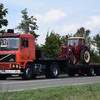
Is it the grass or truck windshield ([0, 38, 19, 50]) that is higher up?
truck windshield ([0, 38, 19, 50])

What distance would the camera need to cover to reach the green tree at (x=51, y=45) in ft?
164

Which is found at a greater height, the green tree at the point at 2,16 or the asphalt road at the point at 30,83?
the green tree at the point at 2,16

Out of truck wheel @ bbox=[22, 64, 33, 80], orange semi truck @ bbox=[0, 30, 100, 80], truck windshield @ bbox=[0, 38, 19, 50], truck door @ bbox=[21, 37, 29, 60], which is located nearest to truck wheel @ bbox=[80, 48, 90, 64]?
orange semi truck @ bbox=[0, 30, 100, 80]

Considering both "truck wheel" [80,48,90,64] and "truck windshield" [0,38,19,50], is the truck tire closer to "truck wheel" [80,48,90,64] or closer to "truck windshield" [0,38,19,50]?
"truck wheel" [80,48,90,64]

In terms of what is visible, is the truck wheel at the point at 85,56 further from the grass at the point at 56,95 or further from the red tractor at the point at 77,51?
the grass at the point at 56,95

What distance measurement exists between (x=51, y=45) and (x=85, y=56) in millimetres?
16349

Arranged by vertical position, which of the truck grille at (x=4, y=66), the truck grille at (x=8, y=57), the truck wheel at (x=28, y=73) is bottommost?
the truck wheel at (x=28, y=73)

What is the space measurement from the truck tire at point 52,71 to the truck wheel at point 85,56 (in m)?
3.63

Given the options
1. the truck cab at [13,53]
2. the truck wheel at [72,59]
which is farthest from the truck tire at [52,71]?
the truck cab at [13,53]

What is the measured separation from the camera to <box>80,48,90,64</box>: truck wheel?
36.3 meters

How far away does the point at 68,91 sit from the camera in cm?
1803

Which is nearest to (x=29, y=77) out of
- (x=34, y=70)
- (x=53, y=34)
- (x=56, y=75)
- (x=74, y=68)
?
(x=34, y=70)

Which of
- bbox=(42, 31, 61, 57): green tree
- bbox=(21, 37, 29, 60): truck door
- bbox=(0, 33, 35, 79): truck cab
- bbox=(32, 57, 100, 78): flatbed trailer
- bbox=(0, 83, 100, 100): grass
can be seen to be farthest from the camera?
bbox=(42, 31, 61, 57): green tree

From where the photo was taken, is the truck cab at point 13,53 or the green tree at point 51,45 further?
the green tree at point 51,45
